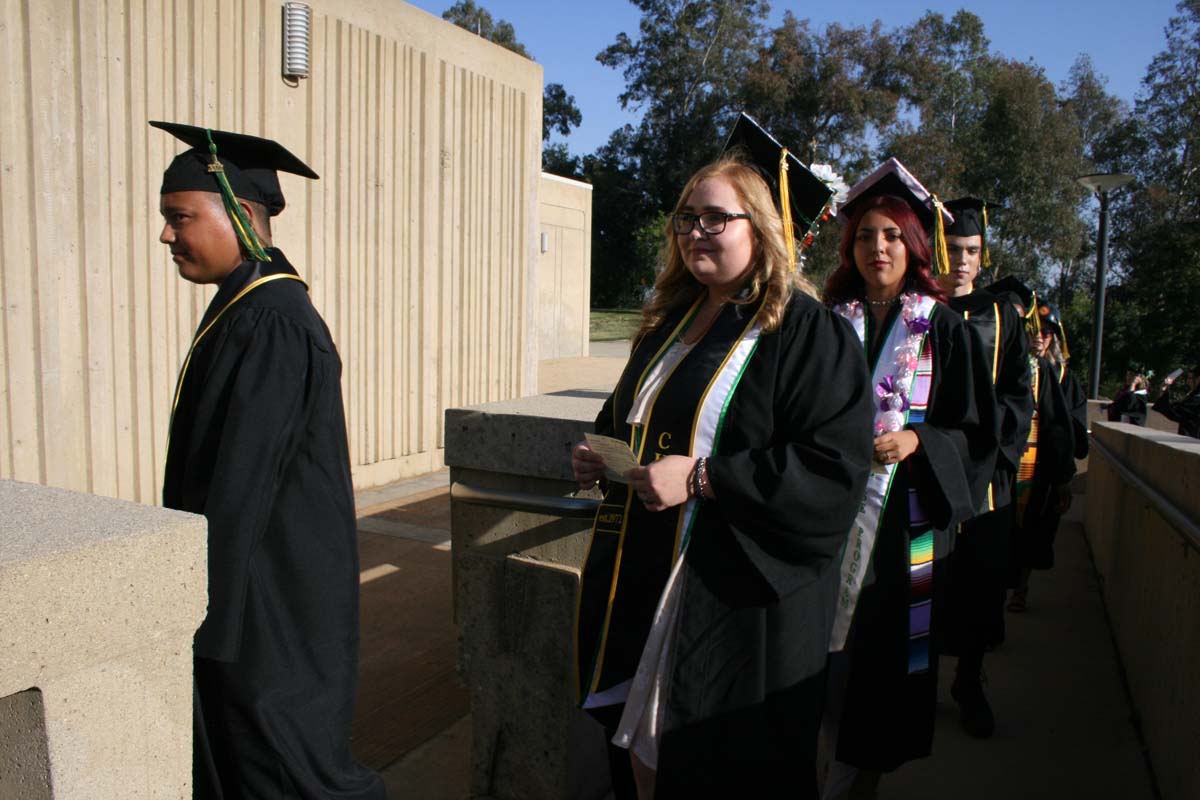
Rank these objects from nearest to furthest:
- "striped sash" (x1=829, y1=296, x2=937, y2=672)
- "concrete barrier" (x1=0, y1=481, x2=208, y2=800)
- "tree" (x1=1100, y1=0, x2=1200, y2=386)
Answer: "concrete barrier" (x1=0, y1=481, x2=208, y2=800)
"striped sash" (x1=829, y1=296, x2=937, y2=672)
"tree" (x1=1100, y1=0, x2=1200, y2=386)

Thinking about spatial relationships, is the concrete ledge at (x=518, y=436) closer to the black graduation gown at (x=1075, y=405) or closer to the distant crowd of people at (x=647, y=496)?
the distant crowd of people at (x=647, y=496)

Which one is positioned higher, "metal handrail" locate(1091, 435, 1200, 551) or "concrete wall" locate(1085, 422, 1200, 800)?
"metal handrail" locate(1091, 435, 1200, 551)

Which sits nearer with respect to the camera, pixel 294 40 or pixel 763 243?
pixel 763 243

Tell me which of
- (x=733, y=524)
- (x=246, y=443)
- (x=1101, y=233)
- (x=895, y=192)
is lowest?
(x=733, y=524)

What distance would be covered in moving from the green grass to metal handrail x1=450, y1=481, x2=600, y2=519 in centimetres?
2454

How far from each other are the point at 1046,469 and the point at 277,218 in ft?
17.7

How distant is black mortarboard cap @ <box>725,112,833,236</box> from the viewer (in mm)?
2279

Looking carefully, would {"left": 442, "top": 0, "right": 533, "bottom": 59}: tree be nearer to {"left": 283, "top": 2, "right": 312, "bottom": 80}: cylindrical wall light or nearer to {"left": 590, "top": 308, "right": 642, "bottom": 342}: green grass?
{"left": 590, "top": 308, "right": 642, "bottom": 342}: green grass

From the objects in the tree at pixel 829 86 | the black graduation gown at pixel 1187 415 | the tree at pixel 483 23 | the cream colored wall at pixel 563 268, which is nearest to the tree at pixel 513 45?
the tree at pixel 483 23

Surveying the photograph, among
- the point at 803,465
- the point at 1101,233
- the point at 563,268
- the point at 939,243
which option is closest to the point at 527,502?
the point at 803,465

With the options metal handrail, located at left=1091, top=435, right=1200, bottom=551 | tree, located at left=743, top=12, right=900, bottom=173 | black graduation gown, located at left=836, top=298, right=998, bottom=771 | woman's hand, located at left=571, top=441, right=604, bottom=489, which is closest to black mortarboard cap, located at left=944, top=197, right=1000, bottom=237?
metal handrail, located at left=1091, top=435, right=1200, bottom=551

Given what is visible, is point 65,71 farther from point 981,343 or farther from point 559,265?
point 559,265

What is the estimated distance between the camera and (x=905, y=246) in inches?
126

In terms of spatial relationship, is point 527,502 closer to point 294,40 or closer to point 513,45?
point 294,40
